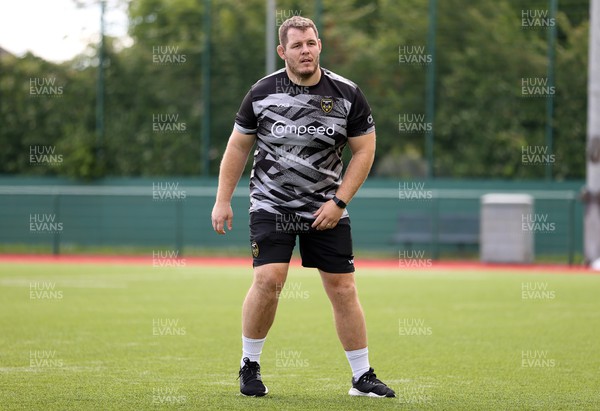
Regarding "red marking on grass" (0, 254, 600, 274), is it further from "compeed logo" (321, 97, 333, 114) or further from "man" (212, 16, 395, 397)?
"compeed logo" (321, 97, 333, 114)

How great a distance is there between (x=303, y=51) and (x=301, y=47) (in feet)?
0.10

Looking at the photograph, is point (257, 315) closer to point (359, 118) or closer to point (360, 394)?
point (360, 394)

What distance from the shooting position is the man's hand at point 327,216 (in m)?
6.57

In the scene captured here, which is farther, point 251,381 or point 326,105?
point 251,381

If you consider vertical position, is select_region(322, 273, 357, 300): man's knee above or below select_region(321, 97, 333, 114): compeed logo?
below

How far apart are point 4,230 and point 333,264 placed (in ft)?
64.6

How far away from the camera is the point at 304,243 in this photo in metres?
6.75

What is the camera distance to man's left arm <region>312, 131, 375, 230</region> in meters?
6.58

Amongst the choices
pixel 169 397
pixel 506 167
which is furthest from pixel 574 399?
pixel 506 167

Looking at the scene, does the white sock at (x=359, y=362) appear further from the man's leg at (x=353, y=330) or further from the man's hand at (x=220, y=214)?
the man's hand at (x=220, y=214)

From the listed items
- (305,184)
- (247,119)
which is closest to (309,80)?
(247,119)

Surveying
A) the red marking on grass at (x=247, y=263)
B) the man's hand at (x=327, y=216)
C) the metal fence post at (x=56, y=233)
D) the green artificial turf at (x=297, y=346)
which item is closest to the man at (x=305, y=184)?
the man's hand at (x=327, y=216)

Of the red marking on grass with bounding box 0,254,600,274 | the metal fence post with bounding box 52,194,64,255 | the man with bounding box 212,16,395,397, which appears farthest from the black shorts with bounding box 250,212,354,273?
the metal fence post with bounding box 52,194,64,255

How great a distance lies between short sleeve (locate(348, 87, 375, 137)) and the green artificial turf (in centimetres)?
154
